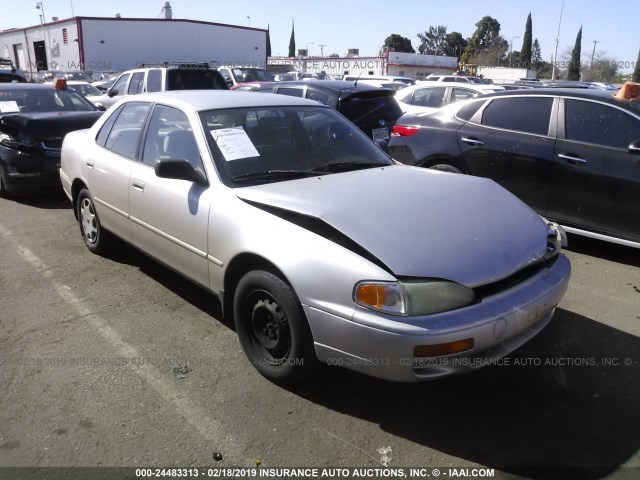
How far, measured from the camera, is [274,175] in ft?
11.7

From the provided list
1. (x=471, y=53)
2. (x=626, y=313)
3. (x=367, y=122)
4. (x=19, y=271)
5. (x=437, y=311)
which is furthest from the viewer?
(x=471, y=53)

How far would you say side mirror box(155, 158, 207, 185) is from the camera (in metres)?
3.44

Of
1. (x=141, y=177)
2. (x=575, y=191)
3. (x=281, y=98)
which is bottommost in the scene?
(x=575, y=191)

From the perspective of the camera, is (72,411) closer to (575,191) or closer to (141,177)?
(141,177)

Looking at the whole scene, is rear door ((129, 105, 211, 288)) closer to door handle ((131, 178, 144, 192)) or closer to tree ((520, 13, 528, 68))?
door handle ((131, 178, 144, 192))

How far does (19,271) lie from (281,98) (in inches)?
112

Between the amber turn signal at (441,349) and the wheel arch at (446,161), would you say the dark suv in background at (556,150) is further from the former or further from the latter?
the amber turn signal at (441,349)

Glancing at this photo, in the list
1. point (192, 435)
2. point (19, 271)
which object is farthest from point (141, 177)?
point (192, 435)

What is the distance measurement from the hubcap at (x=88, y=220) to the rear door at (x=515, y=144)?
3869 millimetres

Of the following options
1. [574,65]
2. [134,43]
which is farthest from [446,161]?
[574,65]

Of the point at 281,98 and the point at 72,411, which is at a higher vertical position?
the point at 281,98

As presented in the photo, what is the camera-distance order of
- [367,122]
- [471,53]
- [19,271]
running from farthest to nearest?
[471,53] < [367,122] < [19,271]

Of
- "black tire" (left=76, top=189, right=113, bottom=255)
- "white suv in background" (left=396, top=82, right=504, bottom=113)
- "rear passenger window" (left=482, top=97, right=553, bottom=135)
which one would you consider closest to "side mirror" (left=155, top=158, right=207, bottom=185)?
"black tire" (left=76, top=189, right=113, bottom=255)

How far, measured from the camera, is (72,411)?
2934 mm
